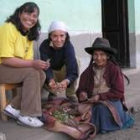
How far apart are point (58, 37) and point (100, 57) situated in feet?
2.05

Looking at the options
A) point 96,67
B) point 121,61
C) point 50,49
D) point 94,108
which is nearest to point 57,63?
point 50,49

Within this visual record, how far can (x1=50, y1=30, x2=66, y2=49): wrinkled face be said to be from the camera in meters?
4.72

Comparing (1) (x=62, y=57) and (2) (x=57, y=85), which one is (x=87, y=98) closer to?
(2) (x=57, y=85)

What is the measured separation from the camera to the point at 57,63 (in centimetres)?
498

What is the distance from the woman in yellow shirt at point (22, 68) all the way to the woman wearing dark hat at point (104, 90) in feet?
2.11

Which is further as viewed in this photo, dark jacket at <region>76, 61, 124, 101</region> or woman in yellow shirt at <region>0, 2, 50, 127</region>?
dark jacket at <region>76, 61, 124, 101</region>

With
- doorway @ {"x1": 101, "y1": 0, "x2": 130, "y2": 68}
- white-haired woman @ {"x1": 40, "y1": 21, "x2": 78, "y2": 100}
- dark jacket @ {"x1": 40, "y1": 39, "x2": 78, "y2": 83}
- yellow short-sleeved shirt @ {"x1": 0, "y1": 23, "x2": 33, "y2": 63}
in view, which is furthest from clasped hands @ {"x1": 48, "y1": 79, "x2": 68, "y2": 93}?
doorway @ {"x1": 101, "y1": 0, "x2": 130, "y2": 68}

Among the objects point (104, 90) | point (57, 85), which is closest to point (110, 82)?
point (104, 90)

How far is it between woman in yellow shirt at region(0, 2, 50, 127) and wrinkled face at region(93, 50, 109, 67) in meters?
0.65

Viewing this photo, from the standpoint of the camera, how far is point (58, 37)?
4.73 metres

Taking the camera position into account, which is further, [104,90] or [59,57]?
[59,57]

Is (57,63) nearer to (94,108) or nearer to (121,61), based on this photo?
(94,108)

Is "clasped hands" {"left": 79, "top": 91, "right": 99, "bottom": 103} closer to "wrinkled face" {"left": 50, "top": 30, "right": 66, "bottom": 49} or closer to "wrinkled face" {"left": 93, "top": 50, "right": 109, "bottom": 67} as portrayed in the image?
"wrinkled face" {"left": 93, "top": 50, "right": 109, "bottom": 67}

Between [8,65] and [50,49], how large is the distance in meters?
0.87
